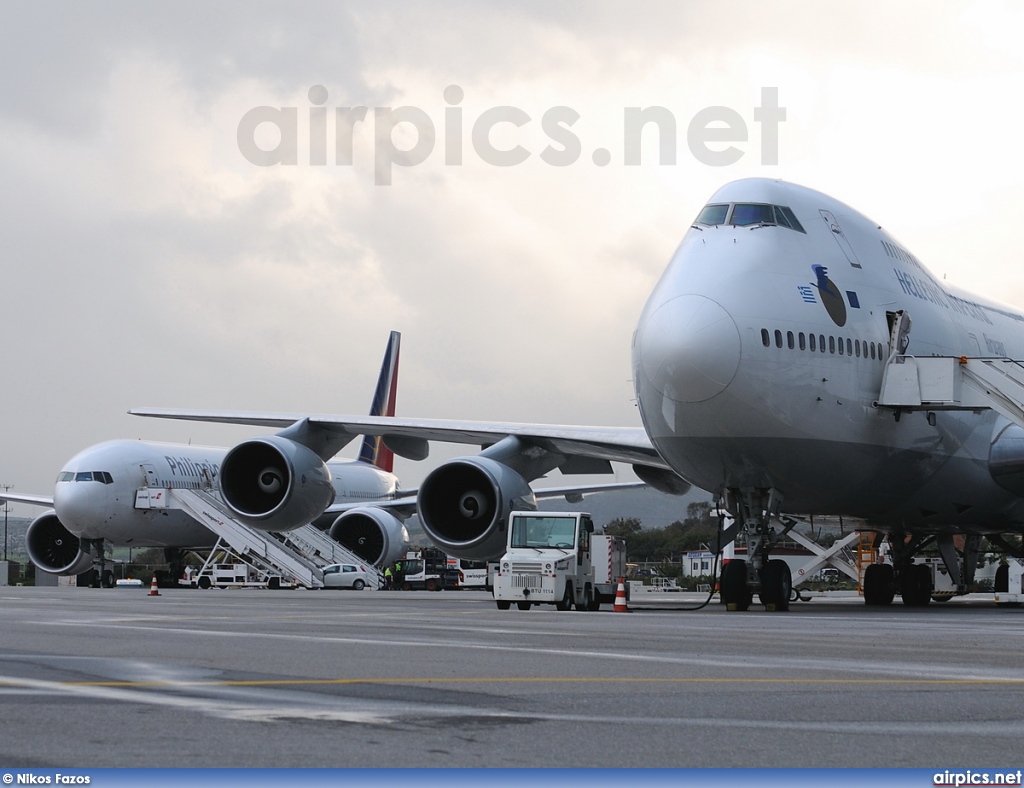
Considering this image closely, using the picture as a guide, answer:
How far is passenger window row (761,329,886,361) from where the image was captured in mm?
17375

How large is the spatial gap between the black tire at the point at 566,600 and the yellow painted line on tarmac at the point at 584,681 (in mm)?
12567

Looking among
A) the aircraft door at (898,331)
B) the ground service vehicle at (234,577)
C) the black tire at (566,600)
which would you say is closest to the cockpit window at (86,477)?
the ground service vehicle at (234,577)

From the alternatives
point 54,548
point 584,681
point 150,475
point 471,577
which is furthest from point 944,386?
point 471,577

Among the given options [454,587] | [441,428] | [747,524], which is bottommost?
[454,587]

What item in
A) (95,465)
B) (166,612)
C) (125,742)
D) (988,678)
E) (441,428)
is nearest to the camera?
(125,742)

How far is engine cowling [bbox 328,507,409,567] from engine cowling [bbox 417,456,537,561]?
2174 cm

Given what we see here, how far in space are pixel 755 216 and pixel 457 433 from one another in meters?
7.99

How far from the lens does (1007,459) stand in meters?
21.7

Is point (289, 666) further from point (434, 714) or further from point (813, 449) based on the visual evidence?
point (813, 449)

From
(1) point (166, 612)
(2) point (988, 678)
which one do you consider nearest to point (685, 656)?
(2) point (988, 678)

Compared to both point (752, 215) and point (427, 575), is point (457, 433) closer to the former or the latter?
point (752, 215)

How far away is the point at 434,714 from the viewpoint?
5.73 m

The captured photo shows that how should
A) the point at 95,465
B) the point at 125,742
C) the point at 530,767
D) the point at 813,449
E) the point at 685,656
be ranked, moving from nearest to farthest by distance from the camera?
1. the point at 530,767
2. the point at 125,742
3. the point at 685,656
4. the point at 813,449
5. the point at 95,465

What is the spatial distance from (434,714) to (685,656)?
12.4 ft
